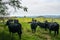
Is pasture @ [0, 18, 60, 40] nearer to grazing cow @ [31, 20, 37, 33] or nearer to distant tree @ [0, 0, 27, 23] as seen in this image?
grazing cow @ [31, 20, 37, 33]

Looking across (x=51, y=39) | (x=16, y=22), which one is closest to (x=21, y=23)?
(x=16, y=22)

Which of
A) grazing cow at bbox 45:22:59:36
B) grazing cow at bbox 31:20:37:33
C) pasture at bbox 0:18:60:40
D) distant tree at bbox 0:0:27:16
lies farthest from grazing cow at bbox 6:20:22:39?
grazing cow at bbox 45:22:59:36

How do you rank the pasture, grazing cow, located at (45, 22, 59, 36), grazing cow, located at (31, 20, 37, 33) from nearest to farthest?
the pasture < grazing cow, located at (31, 20, 37, 33) < grazing cow, located at (45, 22, 59, 36)

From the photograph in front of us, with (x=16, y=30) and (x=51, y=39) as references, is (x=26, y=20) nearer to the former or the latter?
(x=16, y=30)

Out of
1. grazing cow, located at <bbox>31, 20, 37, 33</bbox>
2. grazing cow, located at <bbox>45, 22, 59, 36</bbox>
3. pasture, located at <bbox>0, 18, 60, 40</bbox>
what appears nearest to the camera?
pasture, located at <bbox>0, 18, 60, 40</bbox>

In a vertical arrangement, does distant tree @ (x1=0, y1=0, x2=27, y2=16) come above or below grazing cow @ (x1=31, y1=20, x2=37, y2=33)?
above

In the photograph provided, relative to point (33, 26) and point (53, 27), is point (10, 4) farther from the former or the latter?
point (53, 27)

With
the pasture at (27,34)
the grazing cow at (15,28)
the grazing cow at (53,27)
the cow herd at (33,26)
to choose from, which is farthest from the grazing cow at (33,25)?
the grazing cow at (15,28)

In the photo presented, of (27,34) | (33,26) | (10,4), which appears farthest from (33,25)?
(10,4)

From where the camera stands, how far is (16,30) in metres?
9.54

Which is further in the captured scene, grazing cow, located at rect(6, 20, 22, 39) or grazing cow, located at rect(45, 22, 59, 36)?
grazing cow, located at rect(45, 22, 59, 36)

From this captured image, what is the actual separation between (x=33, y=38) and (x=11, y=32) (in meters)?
1.03

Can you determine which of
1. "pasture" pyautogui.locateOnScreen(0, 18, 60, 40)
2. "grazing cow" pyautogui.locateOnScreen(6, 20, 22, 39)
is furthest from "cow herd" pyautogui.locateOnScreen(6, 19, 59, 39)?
"pasture" pyautogui.locateOnScreen(0, 18, 60, 40)

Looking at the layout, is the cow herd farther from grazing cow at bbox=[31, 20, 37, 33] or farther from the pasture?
the pasture
